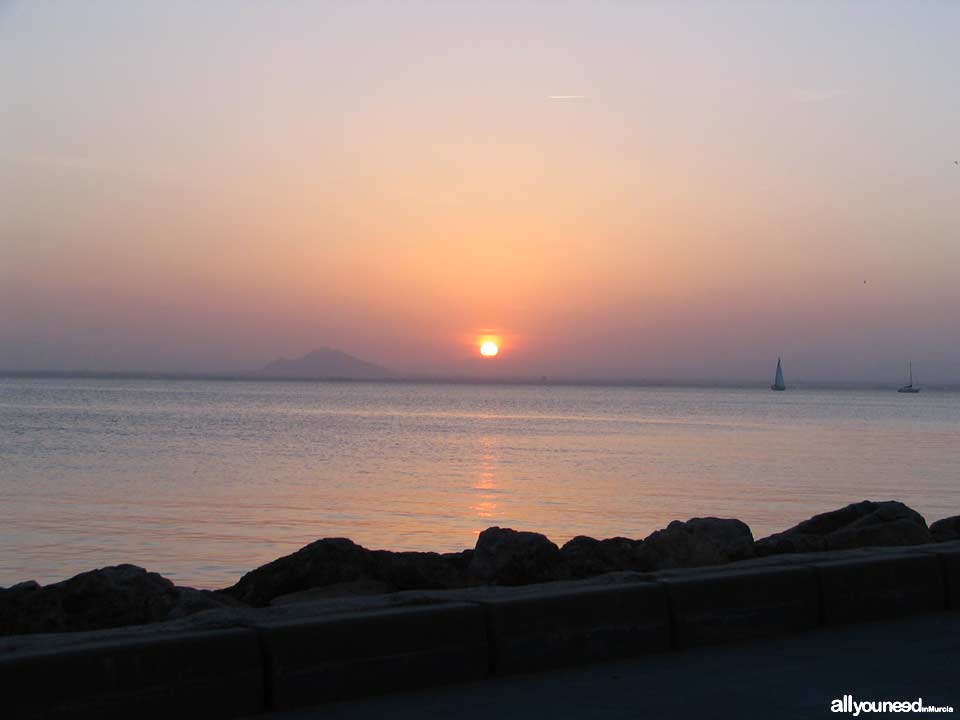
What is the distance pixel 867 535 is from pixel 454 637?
25.5ft

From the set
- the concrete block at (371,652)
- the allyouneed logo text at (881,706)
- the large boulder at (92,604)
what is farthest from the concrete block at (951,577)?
the large boulder at (92,604)

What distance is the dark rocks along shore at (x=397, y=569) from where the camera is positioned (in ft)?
28.7

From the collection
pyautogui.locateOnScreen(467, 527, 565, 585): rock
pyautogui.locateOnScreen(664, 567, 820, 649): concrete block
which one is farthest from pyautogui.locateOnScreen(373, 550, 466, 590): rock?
pyautogui.locateOnScreen(664, 567, 820, 649): concrete block

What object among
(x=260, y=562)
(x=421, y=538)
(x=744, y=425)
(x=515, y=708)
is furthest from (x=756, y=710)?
(x=744, y=425)

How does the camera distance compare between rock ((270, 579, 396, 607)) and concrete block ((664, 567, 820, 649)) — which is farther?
rock ((270, 579, 396, 607))

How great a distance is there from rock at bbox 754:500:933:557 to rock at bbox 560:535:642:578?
1.70 meters

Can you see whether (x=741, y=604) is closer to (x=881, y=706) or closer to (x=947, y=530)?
(x=881, y=706)

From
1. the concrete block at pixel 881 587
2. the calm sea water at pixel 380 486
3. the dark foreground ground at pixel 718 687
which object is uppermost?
the concrete block at pixel 881 587

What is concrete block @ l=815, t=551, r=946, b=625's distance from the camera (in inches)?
Result: 277

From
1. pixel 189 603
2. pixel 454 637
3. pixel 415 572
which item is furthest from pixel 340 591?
pixel 454 637

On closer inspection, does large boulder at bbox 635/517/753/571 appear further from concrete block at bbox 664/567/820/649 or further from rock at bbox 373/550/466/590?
concrete block at bbox 664/567/820/649

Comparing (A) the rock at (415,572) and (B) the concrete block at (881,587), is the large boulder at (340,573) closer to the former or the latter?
(A) the rock at (415,572)

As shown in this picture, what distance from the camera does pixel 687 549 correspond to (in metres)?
11.9

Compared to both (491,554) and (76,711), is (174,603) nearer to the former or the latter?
(491,554)
